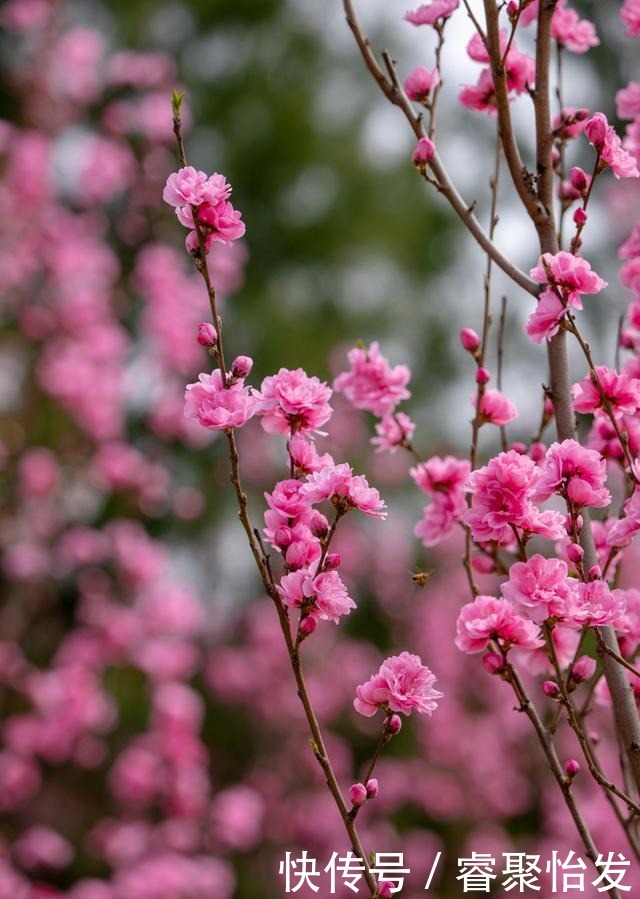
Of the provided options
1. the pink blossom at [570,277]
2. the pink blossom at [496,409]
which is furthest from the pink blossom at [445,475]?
the pink blossom at [570,277]

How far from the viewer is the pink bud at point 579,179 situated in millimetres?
1312

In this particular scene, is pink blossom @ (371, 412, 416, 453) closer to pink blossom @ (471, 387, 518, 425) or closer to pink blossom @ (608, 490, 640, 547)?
pink blossom @ (471, 387, 518, 425)

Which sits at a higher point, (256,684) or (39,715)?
(256,684)

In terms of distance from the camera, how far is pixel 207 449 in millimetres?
7484

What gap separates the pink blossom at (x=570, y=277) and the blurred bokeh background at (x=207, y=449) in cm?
63

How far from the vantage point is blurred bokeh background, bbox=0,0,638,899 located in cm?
421

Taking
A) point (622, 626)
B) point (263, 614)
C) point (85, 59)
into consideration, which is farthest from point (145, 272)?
point (622, 626)

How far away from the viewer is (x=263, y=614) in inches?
255

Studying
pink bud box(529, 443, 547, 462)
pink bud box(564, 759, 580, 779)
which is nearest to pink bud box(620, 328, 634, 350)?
pink bud box(529, 443, 547, 462)

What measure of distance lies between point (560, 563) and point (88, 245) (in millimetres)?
4156

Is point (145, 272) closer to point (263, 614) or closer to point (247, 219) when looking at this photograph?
point (263, 614)

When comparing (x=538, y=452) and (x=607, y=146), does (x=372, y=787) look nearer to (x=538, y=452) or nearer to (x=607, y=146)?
(x=538, y=452)

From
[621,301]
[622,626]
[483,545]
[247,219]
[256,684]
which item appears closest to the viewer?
[622,626]

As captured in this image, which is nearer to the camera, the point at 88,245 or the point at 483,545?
the point at 483,545
